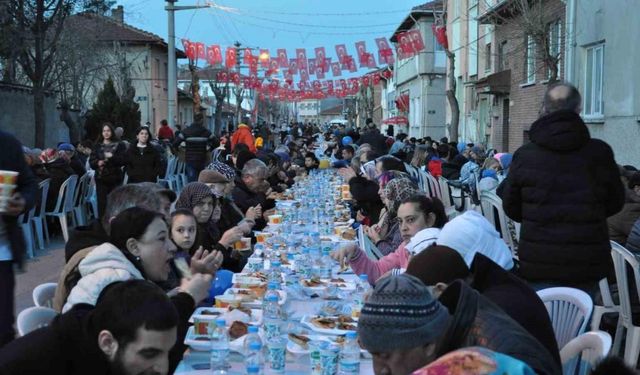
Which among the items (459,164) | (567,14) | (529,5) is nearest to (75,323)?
(459,164)

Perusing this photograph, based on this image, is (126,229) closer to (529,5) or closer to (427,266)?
(427,266)

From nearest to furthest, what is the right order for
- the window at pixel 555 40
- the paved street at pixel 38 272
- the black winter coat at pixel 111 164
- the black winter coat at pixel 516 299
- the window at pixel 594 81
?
the black winter coat at pixel 516 299 < the paved street at pixel 38 272 < the black winter coat at pixel 111 164 < the window at pixel 594 81 < the window at pixel 555 40

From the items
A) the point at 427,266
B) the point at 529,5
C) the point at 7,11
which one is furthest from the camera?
the point at 529,5

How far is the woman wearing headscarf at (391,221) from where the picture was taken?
22.4 ft

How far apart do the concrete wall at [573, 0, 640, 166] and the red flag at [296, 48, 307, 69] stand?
53.7 ft

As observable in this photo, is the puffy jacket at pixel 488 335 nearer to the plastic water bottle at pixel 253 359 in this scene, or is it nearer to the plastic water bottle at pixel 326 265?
the plastic water bottle at pixel 253 359

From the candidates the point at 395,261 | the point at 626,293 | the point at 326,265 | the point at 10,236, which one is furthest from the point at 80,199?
the point at 626,293

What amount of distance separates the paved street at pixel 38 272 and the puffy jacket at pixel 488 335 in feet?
19.6

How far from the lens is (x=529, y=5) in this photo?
62.8 ft

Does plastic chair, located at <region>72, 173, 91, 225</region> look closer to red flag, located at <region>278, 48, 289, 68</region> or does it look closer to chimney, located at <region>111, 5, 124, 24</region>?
chimney, located at <region>111, 5, 124, 24</region>

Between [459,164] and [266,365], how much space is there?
470 inches

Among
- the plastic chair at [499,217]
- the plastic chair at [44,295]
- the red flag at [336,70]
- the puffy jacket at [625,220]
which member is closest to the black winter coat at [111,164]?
the plastic chair at [499,217]

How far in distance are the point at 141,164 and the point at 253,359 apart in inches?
368

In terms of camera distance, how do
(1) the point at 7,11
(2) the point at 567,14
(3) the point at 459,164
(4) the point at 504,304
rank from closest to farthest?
(4) the point at 504,304 < (3) the point at 459,164 < (2) the point at 567,14 < (1) the point at 7,11
